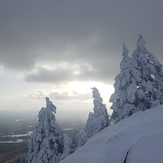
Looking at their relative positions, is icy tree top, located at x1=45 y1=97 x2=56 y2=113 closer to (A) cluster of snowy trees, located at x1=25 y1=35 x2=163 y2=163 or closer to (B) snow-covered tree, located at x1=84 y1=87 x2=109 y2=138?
(A) cluster of snowy trees, located at x1=25 y1=35 x2=163 y2=163

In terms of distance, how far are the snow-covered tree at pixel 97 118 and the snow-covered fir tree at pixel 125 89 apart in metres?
5.21

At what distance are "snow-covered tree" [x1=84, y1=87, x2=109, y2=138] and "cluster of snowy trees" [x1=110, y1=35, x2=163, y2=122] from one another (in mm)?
4564

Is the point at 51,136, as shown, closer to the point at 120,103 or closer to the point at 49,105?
the point at 49,105

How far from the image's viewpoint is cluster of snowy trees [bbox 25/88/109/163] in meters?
30.9

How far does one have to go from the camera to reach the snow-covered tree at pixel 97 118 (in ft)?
109

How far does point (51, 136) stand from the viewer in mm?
31688

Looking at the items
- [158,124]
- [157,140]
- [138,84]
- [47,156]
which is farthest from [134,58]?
[157,140]

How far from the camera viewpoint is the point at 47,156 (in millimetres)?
30812

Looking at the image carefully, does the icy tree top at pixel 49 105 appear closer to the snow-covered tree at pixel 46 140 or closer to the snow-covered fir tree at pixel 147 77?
the snow-covered tree at pixel 46 140

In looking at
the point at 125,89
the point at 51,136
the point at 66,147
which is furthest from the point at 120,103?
the point at 51,136

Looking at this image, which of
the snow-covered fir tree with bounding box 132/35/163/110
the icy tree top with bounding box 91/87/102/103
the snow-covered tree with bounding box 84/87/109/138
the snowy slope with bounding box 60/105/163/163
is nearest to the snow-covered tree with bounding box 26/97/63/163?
the snow-covered tree with bounding box 84/87/109/138

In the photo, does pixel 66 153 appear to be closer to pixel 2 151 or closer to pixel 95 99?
pixel 95 99

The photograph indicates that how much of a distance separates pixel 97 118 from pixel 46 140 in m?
7.50

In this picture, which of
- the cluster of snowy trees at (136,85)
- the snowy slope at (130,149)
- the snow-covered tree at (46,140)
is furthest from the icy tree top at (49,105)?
the snowy slope at (130,149)
